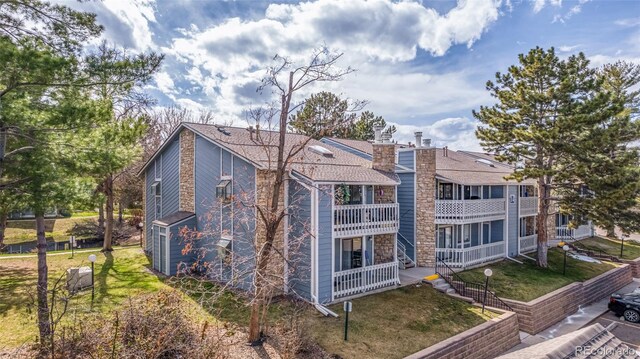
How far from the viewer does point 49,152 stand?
10.2m

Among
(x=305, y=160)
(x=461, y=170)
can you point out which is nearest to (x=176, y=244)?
(x=305, y=160)

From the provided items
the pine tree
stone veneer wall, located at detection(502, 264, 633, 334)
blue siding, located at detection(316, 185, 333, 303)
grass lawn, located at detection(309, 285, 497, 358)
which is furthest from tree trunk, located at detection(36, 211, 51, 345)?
the pine tree

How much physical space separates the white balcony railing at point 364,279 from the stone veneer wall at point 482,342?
4.08 meters

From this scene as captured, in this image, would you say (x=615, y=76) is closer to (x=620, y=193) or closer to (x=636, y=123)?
(x=636, y=123)

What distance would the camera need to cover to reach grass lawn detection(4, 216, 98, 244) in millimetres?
30422

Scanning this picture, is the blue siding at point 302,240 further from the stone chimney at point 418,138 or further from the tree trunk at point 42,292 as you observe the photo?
the stone chimney at point 418,138

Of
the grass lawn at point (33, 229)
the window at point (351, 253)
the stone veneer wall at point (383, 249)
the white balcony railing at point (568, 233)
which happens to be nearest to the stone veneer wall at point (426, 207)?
Result: the stone veneer wall at point (383, 249)

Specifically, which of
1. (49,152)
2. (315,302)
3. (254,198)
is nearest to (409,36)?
(254,198)

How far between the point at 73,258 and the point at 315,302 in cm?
1605

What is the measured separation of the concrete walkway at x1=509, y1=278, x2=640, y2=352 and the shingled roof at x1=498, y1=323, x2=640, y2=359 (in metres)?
7.21

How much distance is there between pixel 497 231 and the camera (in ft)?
77.8

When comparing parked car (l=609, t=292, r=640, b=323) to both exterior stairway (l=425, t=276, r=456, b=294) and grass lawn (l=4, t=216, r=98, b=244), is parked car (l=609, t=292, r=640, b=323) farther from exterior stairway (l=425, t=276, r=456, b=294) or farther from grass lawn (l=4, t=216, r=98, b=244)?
grass lawn (l=4, t=216, r=98, b=244)

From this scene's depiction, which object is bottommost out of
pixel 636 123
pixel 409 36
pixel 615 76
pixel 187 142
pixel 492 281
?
pixel 492 281

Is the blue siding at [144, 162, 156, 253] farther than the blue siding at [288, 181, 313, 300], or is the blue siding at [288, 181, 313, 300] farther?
the blue siding at [144, 162, 156, 253]
